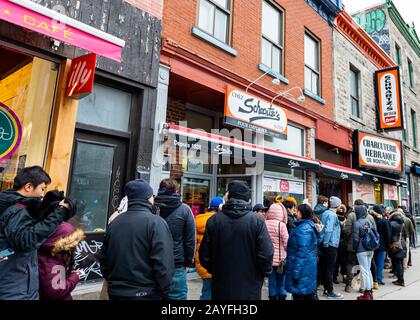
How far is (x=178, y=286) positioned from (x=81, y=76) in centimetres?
321

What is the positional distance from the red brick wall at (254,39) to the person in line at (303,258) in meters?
4.20

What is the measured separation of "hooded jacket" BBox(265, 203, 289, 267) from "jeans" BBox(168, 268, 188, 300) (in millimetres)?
1624

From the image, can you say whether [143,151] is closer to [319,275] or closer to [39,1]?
[39,1]

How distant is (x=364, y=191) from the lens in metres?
11.6

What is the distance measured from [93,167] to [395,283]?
22.9 feet

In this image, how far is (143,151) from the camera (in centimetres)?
537

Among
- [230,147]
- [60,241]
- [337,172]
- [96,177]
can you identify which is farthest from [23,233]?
[337,172]

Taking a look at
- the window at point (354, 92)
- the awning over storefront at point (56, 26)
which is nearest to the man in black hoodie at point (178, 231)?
the awning over storefront at point (56, 26)

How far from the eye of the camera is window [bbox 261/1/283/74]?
8.54 meters

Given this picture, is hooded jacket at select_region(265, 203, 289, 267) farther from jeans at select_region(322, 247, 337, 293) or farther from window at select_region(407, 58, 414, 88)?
window at select_region(407, 58, 414, 88)

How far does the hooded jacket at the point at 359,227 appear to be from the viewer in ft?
18.8

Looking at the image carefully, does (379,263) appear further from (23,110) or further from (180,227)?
Answer: (23,110)

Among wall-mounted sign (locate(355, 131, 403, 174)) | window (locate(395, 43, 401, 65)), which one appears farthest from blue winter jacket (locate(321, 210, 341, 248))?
window (locate(395, 43, 401, 65))
